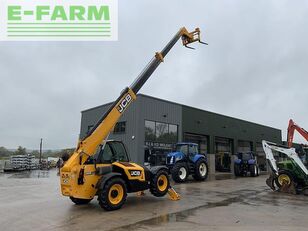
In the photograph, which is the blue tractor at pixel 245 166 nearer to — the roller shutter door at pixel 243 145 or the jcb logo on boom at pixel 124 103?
the roller shutter door at pixel 243 145

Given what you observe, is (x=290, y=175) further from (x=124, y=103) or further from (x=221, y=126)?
(x=221, y=126)

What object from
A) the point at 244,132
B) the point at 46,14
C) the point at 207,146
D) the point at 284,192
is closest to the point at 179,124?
the point at 207,146

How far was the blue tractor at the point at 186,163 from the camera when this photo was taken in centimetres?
1752

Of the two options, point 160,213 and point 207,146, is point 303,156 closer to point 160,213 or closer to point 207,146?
point 160,213

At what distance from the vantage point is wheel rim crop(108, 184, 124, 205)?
8547mm

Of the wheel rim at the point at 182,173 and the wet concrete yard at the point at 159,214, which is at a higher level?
the wheel rim at the point at 182,173

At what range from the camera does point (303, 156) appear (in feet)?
46.4

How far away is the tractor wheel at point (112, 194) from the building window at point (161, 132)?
14801 millimetres

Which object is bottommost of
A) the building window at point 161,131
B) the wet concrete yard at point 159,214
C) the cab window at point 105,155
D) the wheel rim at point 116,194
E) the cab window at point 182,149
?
the wet concrete yard at point 159,214

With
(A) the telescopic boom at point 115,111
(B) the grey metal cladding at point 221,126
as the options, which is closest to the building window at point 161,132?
(B) the grey metal cladding at point 221,126

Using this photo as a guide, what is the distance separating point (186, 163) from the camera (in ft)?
60.2

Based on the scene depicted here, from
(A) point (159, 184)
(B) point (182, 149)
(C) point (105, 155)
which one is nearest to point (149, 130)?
(B) point (182, 149)

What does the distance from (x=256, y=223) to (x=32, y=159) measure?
3417 centimetres

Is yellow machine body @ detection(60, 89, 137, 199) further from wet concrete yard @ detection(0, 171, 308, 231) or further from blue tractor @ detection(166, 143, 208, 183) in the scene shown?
blue tractor @ detection(166, 143, 208, 183)
